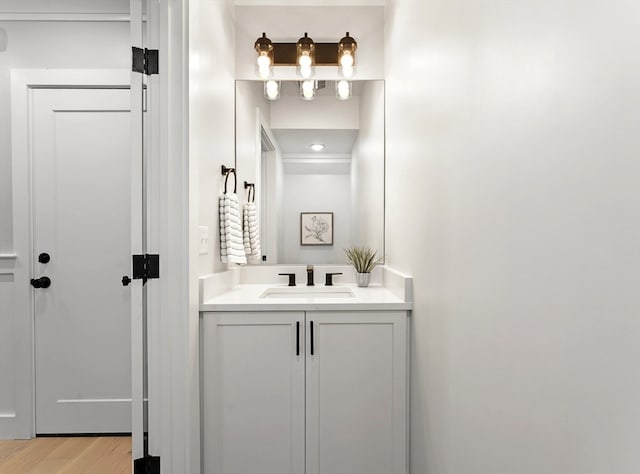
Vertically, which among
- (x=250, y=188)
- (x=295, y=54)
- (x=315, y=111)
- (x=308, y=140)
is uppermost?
(x=295, y=54)

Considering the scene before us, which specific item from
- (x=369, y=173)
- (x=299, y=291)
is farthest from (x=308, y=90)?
(x=299, y=291)

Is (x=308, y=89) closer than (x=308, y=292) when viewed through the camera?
No

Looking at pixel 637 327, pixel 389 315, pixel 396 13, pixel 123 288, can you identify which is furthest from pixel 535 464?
pixel 123 288

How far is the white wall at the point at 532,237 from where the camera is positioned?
61 cm

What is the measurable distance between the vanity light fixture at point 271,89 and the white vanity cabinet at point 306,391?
4.65 ft

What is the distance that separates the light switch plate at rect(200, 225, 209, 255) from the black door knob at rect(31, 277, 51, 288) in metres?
1.16

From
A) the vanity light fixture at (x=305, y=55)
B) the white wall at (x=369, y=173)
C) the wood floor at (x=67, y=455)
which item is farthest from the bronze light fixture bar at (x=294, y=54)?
the wood floor at (x=67, y=455)

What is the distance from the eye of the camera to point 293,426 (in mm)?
1819

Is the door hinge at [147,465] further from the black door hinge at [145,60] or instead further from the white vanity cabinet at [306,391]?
the black door hinge at [145,60]

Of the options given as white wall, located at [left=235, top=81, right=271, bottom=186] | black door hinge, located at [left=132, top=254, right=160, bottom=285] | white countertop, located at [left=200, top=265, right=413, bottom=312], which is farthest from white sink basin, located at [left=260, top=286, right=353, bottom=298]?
black door hinge, located at [left=132, top=254, right=160, bottom=285]

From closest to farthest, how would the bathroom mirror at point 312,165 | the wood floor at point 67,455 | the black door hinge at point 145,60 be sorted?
the black door hinge at point 145,60, the wood floor at point 67,455, the bathroom mirror at point 312,165

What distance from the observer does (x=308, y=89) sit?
255cm

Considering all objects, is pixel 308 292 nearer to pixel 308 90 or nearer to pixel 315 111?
pixel 315 111

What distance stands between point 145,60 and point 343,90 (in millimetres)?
1299
